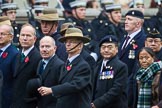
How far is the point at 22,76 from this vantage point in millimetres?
14906

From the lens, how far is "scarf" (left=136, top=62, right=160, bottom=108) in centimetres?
1436

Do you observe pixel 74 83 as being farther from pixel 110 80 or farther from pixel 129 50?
pixel 129 50

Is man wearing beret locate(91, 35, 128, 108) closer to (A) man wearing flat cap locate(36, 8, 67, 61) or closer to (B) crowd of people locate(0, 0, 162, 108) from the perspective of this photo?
(B) crowd of people locate(0, 0, 162, 108)

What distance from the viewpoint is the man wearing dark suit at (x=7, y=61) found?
1502cm

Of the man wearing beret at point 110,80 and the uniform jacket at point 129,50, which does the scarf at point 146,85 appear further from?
the uniform jacket at point 129,50

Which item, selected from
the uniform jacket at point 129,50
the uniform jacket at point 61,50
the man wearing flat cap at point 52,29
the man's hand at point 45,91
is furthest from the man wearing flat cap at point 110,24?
the man's hand at point 45,91

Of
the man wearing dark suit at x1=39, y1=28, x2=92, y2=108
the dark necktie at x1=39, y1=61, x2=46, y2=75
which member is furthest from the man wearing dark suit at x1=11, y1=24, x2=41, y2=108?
the man wearing dark suit at x1=39, y1=28, x2=92, y2=108

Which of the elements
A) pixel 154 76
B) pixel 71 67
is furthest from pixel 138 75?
pixel 71 67

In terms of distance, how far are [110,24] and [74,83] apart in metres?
7.21

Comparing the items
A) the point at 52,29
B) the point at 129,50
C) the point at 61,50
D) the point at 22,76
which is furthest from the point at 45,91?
the point at 129,50

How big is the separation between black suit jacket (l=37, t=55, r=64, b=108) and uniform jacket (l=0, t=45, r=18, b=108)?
70cm

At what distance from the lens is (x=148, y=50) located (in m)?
14.8

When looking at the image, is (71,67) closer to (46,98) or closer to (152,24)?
Result: (46,98)

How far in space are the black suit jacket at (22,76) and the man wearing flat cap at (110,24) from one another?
5382mm
